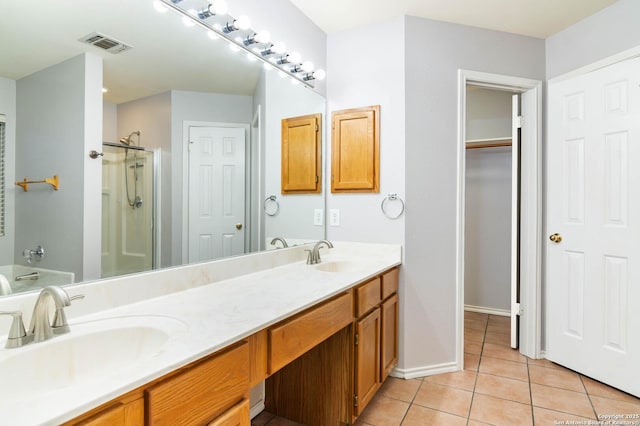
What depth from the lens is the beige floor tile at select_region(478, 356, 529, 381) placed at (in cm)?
231

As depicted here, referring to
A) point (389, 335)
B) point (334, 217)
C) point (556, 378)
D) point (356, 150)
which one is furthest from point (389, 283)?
point (556, 378)

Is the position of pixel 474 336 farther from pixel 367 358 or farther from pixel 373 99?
pixel 373 99

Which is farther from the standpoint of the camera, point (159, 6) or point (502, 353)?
point (502, 353)

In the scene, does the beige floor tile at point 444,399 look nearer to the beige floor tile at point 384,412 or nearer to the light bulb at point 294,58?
the beige floor tile at point 384,412

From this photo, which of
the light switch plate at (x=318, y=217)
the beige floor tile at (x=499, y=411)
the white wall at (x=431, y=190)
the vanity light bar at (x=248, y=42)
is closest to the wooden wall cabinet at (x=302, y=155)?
the light switch plate at (x=318, y=217)

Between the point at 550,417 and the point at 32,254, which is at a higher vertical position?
the point at 32,254

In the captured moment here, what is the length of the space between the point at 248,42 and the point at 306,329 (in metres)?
1.42

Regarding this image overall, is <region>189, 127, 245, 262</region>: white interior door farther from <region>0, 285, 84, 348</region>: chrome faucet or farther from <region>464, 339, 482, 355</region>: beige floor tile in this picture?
<region>464, 339, 482, 355</region>: beige floor tile

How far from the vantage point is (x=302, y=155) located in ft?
7.72

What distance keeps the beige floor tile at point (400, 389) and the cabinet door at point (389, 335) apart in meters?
0.13

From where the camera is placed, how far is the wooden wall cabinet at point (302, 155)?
2225 mm

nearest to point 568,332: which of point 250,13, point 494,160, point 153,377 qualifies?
point 494,160

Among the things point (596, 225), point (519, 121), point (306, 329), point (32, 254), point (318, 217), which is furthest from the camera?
point (519, 121)

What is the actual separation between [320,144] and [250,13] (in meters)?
0.92
